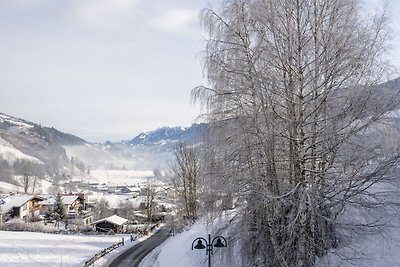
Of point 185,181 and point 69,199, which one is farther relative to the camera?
point 69,199

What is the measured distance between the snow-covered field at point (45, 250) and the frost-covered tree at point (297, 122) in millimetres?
21243

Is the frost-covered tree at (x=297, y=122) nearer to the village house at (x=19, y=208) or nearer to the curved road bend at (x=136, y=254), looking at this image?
the curved road bend at (x=136, y=254)

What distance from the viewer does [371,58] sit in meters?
9.71

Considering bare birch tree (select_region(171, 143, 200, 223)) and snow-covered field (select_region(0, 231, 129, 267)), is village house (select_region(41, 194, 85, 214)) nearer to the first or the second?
snow-covered field (select_region(0, 231, 129, 267))

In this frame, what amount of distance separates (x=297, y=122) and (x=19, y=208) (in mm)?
66676

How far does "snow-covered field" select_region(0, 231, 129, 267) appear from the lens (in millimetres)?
28219

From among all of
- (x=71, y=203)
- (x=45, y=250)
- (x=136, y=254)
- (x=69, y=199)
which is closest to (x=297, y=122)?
(x=136, y=254)

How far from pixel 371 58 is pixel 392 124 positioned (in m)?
1.61

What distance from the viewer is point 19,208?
2653 inches

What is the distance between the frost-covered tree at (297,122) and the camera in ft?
31.0

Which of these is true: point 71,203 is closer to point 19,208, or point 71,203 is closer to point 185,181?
point 19,208

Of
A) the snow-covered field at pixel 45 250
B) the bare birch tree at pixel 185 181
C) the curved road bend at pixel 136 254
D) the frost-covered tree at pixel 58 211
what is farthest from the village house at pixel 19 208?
the bare birch tree at pixel 185 181

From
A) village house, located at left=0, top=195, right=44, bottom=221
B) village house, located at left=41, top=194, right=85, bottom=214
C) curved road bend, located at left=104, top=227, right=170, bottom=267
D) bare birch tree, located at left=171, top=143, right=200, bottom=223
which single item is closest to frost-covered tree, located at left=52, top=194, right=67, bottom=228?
village house, located at left=0, top=195, right=44, bottom=221

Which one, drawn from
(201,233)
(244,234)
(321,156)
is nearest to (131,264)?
(201,233)
